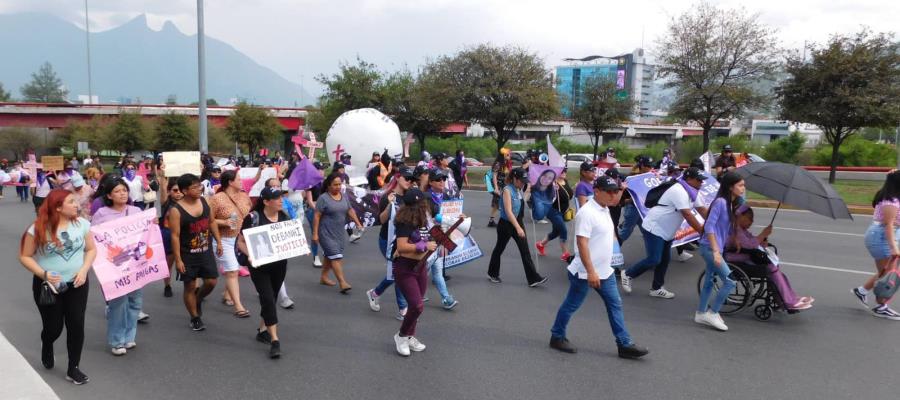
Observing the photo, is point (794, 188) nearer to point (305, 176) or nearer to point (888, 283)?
point (888, 283)

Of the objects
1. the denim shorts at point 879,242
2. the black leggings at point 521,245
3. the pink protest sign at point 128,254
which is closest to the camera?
the pink protest sign at point 128,254

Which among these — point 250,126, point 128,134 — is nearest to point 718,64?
point 250,126

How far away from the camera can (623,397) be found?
457 centimetres

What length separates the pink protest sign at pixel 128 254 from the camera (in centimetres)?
518

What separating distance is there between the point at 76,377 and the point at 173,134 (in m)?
39.1

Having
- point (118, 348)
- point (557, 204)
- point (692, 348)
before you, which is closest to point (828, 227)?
point (557, 204)

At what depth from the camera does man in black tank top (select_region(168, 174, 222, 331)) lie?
5613mm

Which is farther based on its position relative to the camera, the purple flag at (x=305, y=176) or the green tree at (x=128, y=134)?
the green tree at (x=128, y=134)

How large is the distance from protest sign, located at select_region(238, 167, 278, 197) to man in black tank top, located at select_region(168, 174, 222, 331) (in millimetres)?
3747

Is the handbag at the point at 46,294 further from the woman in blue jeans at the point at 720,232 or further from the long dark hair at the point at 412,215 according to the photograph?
the woman in blue jeans at the point at 720,232

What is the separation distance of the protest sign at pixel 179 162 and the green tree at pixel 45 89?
142609 mm

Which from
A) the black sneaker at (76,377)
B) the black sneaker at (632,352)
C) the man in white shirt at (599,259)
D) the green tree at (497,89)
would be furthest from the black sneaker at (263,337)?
the green tree at (497,89)

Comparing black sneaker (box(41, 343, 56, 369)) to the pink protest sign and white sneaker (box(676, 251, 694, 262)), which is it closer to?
the pink protest sign

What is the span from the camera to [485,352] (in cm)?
546
